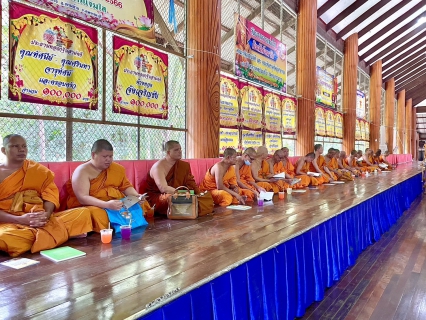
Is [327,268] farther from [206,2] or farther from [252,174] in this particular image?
[206,2]

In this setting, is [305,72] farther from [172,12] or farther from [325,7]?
[172,12]

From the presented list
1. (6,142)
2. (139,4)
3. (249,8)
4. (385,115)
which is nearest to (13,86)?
(6,142)

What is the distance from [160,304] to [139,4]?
13.6ft

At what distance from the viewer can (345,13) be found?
10.3m

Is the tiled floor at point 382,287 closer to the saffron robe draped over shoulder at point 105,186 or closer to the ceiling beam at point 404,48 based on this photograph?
the saffron robe draped over shoulder at point 105,186

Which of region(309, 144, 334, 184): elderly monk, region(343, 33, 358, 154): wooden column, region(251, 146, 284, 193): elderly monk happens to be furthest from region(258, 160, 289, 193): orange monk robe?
region(343, 33, 358, 154): wooden column

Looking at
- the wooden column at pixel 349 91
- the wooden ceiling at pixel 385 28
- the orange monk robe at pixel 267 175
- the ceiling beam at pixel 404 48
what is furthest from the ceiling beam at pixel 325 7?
the orange monk robe at pixel 267 175

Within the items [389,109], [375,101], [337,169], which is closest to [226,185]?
[337,169]

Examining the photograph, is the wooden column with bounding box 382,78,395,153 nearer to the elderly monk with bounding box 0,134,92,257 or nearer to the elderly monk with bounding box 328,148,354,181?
the elderly monk with bounding box 328,148,354,181

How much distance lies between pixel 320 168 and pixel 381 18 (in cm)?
699

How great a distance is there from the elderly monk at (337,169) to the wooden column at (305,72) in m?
1.06

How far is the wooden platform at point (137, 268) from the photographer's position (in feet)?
4.44

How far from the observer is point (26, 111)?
3330mm

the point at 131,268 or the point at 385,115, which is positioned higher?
the point at 385,115
